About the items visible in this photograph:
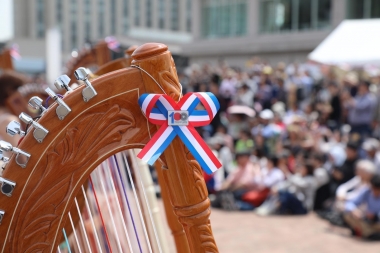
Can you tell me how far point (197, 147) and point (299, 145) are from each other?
8288mm

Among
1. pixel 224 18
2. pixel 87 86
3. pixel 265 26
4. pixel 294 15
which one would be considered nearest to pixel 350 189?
pixel 87 86

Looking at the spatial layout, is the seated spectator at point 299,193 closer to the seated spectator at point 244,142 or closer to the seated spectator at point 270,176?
the seated spectator at point 270,176

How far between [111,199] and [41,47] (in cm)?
4732

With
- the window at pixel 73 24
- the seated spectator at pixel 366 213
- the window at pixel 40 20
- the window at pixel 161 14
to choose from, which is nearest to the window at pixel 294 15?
the seated spectator at pixel 366 213

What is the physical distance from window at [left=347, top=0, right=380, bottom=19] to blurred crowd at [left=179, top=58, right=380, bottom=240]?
10.2 meters

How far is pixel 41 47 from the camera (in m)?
47.6

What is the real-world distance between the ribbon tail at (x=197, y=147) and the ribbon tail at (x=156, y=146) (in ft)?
0.08

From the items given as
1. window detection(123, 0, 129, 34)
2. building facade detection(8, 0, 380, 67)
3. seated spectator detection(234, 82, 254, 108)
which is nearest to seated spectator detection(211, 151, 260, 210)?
seated spectator detection(234, 82, 254, 108)

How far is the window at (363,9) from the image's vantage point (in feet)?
76.4

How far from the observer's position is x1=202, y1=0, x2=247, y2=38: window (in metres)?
28.7

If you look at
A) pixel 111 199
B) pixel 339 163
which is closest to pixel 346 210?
pixel 339 163

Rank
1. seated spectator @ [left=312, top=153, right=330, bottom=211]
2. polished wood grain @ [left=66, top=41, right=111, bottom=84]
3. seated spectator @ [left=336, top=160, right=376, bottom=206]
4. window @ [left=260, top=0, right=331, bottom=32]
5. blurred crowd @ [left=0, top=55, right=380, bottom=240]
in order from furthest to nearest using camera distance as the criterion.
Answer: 1. window @ [left=260, top=0, right=331, bottom=32]
2. seated spectator @ [left=312, top=153, right=330, bottom=211]
3. blurred crowd @ [left=0, top=55, right=380, bottom=240]
4. seated spectator @ [left=336, top=160, right=376, bottom=206]
5. polished wood grain @ [left=66, top=41, right=111, bottom=84]

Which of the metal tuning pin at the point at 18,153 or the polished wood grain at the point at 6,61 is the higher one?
Result: the metal tuning pin at the point at 18,153

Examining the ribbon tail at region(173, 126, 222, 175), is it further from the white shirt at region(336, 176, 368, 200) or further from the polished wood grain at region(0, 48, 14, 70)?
the white shirt at region(336, 176, 368, 200)
